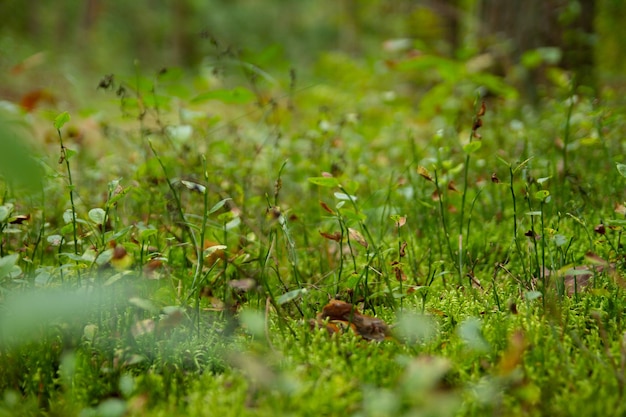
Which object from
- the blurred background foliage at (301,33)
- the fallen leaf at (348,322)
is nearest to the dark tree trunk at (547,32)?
the blurred background foliage at (301,33)

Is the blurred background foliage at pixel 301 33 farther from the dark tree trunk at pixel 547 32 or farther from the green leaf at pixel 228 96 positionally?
the green leaf at pixel 228 96

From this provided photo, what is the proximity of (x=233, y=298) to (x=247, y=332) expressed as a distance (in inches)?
A: 9.7

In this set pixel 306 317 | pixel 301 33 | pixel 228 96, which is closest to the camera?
pixel 306 317

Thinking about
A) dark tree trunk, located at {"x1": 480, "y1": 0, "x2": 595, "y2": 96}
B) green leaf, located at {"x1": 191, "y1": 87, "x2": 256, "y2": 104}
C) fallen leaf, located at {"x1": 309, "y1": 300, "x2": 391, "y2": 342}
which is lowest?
fallen leaf, located at {"x1": 309, "y1": 300, "x2": 391, "y2": 342}

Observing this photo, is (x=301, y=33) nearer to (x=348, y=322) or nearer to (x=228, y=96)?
(x=228, y=96)

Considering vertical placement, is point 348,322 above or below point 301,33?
below

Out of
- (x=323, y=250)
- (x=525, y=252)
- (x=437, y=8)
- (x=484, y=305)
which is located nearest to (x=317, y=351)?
(x=484, y=305)

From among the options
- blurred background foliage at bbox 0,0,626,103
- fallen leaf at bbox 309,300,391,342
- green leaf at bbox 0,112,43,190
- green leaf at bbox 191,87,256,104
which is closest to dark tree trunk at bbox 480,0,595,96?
blurred background foliage at bbox 0,0,626,103

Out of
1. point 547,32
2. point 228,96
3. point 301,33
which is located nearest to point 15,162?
point 228,96

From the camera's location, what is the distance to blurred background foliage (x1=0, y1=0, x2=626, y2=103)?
4.20 meters

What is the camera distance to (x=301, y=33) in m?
23.1

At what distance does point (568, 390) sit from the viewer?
108cm

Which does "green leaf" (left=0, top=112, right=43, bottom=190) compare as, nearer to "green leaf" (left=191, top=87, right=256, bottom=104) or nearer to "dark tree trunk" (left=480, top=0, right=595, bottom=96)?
"green leaf" (left=191, top=87, right=256, bottom=104)

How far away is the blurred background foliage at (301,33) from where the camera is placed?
165 inches
